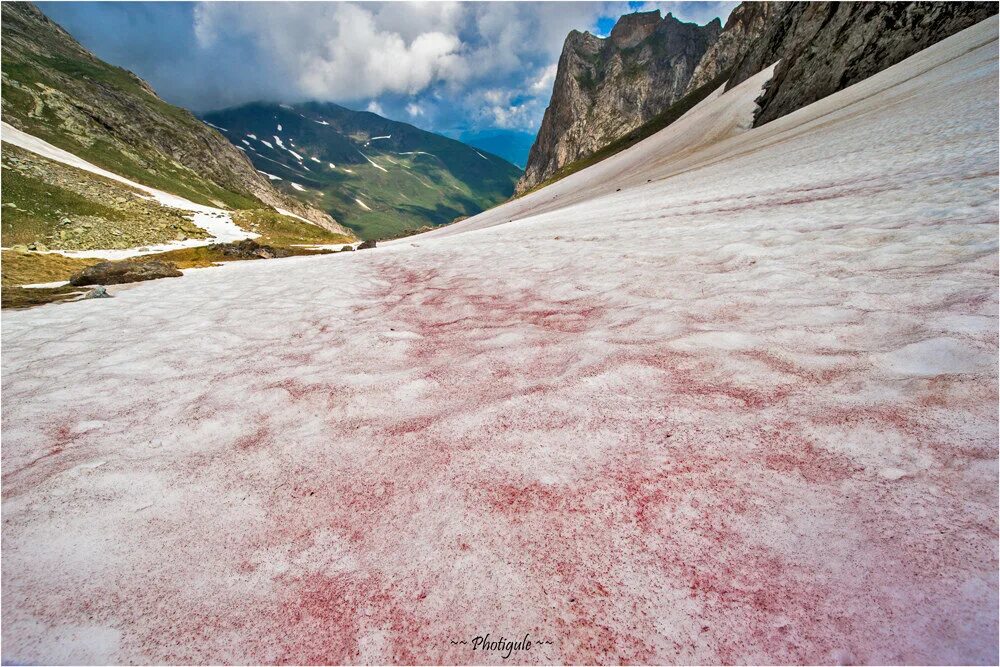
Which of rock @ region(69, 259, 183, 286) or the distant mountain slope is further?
the distant mountain slope

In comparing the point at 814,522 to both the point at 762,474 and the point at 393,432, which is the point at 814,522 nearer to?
the point at 762,474

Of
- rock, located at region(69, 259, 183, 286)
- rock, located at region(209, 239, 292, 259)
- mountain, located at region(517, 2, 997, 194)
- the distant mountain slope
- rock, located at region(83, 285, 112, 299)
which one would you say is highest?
the distant mountain slope

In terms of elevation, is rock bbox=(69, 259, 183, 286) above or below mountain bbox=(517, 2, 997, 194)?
below

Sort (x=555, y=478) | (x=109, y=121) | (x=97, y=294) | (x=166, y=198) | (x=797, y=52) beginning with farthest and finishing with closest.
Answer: (x=109, y=121) < (x=166, y=198) < (x=797, y=52) < (x=97, y=294) < (x=555, y=478)

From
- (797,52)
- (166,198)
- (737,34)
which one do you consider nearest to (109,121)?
(166,198)

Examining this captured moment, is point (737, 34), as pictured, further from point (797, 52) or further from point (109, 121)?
point (109, 121)

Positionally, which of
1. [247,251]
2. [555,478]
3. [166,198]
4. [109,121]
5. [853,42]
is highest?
[109,121]

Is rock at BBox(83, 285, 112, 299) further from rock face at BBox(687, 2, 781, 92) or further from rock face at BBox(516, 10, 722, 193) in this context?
rock face at BBox(516, 10, 722, 193)

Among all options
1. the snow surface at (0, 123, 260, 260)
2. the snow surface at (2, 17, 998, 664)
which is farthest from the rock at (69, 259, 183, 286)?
the snow surface at (0, 123, 260, 260)
